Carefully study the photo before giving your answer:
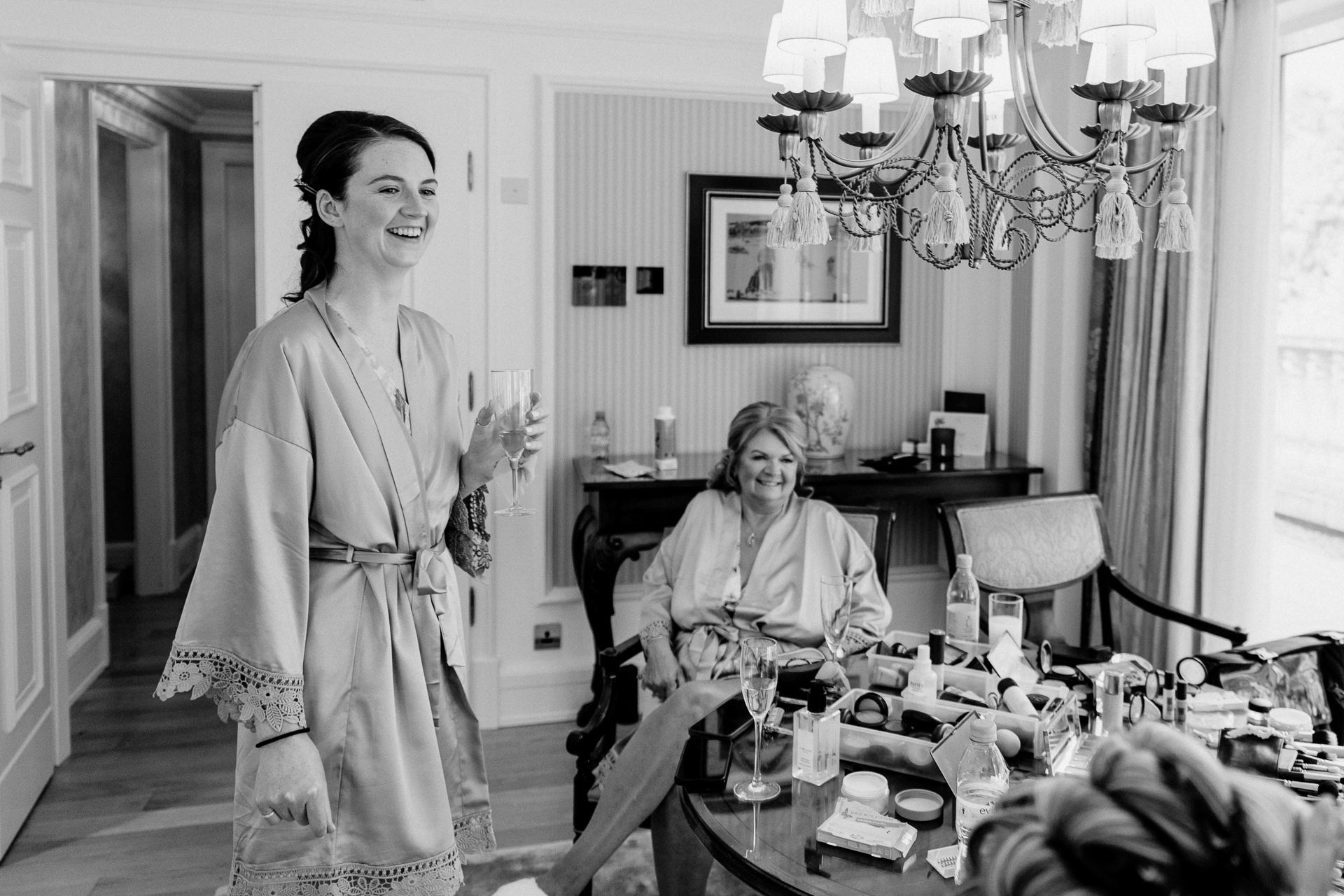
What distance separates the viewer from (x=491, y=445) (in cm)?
183

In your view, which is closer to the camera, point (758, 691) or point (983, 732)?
point (983, 732)

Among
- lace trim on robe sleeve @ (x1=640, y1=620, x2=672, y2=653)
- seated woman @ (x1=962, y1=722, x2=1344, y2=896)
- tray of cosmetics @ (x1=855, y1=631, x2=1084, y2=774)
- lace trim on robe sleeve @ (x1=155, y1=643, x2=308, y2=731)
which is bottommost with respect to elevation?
lace trim on robe sleeve @ (x1=640, y1=620, x2=672, y2=653)

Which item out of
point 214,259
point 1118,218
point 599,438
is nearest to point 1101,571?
point 599,438

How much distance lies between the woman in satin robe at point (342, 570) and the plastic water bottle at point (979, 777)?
782 mm

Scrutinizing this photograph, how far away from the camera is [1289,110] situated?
311 centimetres

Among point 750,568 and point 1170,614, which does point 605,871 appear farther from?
point 1170,614

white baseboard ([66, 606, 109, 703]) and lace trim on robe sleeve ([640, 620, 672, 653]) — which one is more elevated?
lace trim on robe sleeve ([640, 620, 672, 653])

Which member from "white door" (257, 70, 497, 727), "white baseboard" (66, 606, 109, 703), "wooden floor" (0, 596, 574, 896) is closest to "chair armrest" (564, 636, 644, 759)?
"wooden floor" (0, 596, 574, 896)

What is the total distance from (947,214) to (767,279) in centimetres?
220

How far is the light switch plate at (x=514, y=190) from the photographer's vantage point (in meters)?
3.67

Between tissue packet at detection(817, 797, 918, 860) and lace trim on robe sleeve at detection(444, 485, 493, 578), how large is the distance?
0.72 m

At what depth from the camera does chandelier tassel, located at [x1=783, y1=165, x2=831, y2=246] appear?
1.86m

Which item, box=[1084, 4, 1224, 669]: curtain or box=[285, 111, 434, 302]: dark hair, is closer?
box=[285, 111, 434, 302]: dark hair

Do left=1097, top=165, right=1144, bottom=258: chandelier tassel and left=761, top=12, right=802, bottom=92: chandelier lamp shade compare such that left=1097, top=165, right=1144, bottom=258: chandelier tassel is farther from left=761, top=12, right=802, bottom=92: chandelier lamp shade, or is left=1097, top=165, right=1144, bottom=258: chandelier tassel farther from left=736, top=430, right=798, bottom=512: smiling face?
left=736, top=430, right=798, bottom=512: smiling face
